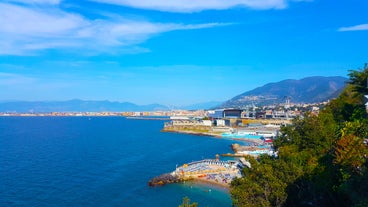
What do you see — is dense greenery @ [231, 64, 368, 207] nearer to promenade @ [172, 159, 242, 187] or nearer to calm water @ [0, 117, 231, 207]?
calm water @ [0, 117, 231, 207]

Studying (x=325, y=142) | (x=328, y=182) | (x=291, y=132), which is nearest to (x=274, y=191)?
(x=328, y=182)

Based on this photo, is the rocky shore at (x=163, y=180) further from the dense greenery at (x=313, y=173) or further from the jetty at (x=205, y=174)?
the dense greenery at (x=313, y=173)

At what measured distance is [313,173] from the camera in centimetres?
1484

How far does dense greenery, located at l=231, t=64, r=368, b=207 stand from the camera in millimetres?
10959

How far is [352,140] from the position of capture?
11.6 metres

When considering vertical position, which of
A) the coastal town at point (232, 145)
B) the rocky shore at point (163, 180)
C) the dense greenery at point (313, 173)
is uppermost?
the dense greenery at point (313, 173)

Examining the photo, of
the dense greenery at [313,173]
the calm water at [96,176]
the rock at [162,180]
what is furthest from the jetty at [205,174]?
the dense greenery at [313,173]

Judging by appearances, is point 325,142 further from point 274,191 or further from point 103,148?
point 103,148

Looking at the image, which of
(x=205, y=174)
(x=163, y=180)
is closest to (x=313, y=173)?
(x=163, y=180)

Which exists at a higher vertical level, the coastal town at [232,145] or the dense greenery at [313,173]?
the dense greenery at [313,173]

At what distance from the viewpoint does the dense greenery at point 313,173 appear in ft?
36.0

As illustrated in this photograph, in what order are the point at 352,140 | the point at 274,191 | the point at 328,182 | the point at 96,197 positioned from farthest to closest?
the point at 96,197 → the point at 274,191 → the point at 328,182 → the point at 352,140

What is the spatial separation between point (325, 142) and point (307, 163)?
2.40 metres

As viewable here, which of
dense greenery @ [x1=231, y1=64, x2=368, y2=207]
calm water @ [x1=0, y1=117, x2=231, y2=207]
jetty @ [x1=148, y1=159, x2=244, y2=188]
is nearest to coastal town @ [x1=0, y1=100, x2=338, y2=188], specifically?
jetty @ [x1=148, y1=159, x2=244, y2=188]
